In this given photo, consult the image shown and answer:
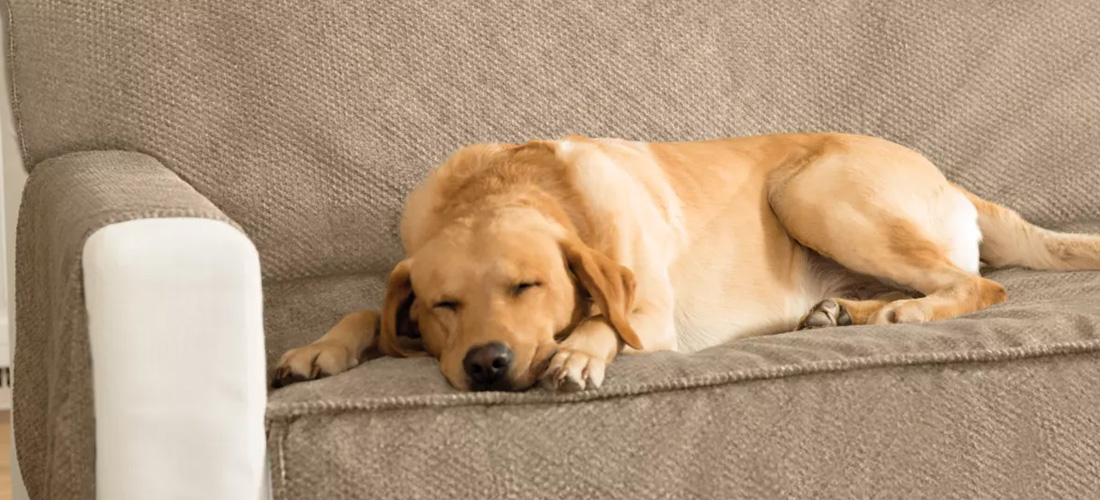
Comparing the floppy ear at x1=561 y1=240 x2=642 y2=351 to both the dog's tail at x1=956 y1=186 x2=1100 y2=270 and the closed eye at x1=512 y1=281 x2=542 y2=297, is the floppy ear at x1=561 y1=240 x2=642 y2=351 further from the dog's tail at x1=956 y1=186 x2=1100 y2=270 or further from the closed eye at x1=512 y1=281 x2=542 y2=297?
the dog's tail at x1=956 y1=186 x2=1100 y2=270

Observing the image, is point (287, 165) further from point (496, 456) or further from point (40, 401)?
point (496, 456)

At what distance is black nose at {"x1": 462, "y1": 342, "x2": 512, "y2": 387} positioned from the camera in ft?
4.94

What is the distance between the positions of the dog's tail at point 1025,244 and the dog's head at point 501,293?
104 centimetres

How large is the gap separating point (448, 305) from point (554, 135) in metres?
0.75

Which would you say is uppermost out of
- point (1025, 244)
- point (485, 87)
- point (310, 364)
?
point (485, 87)

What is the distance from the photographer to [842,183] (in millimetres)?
2229

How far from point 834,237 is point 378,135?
0.93 m

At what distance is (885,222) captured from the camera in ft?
7.20

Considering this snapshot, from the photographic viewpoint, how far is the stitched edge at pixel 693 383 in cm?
135

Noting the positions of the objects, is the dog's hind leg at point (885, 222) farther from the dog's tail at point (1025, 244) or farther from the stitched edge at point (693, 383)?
the stitched edge at point (693, 383)

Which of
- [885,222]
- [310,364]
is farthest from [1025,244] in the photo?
[310,364]

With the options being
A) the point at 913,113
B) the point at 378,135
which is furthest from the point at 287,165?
the point at 913,113

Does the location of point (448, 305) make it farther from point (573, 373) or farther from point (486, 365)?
point (573, 373)

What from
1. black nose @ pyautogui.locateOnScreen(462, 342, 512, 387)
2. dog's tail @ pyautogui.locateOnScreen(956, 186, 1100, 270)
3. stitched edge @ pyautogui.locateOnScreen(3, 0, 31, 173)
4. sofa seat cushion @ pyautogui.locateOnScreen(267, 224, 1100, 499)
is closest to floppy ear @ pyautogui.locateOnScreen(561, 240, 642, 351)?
sofa seat cushion @ pyautogui.locateOnScreen(267, 224, 1100, 499)
